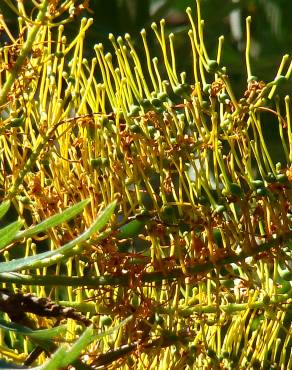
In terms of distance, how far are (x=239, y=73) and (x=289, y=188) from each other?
2.07 meters

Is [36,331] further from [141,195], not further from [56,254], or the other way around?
[141,195]

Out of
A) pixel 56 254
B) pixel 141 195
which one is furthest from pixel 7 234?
pixel 141 195

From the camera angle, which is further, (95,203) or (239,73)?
(239,73)

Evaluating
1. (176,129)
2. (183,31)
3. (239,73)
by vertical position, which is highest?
(176,129)

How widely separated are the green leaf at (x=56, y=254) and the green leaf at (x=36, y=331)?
2.2 inches

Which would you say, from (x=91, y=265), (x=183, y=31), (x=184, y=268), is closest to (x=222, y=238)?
(x=184, y=268)

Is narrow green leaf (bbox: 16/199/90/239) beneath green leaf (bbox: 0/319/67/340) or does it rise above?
above

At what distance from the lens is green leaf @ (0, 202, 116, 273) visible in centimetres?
98

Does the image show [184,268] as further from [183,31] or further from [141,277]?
[183,31]

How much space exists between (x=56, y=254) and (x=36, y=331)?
0.08 m

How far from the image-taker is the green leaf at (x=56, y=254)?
38.4 inches

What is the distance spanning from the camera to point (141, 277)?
119cm

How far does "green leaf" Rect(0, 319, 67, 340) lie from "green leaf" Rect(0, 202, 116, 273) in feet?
0.19

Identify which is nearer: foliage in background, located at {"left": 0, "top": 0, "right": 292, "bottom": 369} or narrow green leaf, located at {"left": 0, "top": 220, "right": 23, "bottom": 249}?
narrow green leaf, located at {"left": 0, "top": 220, "right": 23, "bottom": 249}
